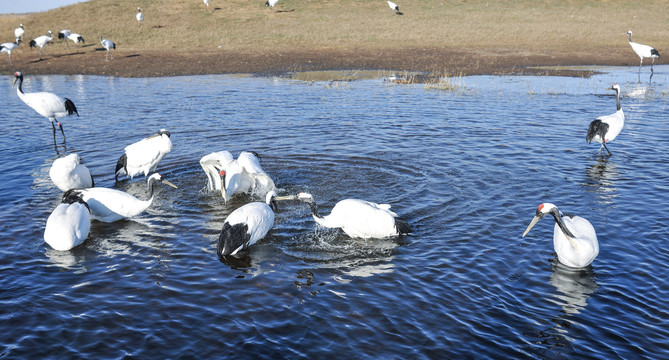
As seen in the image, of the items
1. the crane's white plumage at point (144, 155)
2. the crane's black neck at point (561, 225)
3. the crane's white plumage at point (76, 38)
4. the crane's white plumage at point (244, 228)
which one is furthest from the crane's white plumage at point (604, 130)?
the crane's white plumage at point (76, 38)

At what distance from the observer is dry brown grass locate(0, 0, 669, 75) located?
39.0m

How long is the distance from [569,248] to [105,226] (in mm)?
7892

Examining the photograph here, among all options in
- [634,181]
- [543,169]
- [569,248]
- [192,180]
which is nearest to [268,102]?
[192,180]

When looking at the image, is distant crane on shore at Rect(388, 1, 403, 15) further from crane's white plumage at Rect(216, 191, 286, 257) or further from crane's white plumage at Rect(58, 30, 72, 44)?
crane's white plumage at Rect(216, 191, 286, 257)

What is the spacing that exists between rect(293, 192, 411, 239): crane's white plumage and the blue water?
25cm

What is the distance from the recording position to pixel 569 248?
7.83 metres

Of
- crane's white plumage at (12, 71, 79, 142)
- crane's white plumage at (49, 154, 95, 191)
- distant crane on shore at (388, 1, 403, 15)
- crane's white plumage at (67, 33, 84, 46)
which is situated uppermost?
distant crane on shore at (388, 1, 403, 15)

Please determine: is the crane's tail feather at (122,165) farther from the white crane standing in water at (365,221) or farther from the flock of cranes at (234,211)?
the white crane standing in water at (365,221)

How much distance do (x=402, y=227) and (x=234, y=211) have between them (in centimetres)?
278

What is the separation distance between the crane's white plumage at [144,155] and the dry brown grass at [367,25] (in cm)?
2264

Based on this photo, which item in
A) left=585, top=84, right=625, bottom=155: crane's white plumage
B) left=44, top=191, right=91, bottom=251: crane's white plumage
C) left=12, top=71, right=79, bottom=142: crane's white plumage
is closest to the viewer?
left=44, top=191, right=91, bottom=251: crane's white plumage

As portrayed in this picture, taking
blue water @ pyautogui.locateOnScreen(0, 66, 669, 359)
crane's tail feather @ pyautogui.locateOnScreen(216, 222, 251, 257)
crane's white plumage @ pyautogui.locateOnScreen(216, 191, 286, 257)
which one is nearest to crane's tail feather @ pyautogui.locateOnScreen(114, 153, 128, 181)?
blue water @ pyautogui.locateOnScreen(0, 66, 669, 359)

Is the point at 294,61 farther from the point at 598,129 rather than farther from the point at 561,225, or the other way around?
the point at 561,225

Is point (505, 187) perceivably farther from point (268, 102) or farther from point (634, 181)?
point (268, 102)
